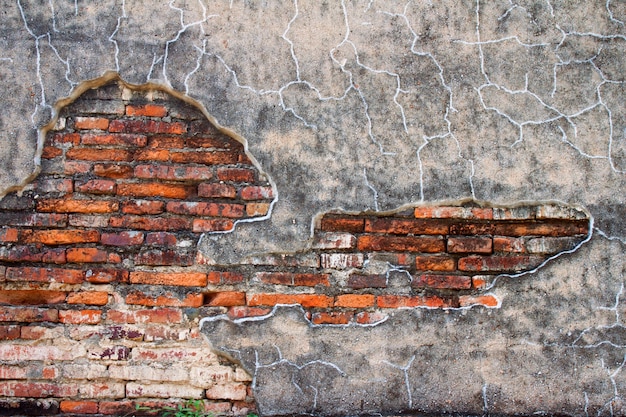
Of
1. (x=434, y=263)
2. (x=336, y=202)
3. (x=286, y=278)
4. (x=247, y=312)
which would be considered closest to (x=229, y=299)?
(x=247, y=312)

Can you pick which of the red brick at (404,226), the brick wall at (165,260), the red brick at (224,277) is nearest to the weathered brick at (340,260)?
the brick wall at (165,260)

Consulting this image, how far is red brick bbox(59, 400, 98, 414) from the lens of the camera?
2205 mm

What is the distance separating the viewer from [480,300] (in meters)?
2.24

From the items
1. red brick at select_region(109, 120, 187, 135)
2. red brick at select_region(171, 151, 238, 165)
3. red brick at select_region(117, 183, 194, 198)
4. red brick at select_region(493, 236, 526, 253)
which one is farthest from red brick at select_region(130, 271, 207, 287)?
red brick at select_region(493, 236, 526, 253)

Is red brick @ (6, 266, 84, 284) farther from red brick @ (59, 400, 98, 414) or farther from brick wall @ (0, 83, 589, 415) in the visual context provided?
red brick @ (59, 400, 98, 414)

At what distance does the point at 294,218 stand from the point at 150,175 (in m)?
0.62

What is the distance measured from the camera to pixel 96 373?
2.21m

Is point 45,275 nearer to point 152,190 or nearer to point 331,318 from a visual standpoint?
point 152,190

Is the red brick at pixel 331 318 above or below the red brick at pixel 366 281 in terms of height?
below

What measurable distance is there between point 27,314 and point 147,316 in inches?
18.7

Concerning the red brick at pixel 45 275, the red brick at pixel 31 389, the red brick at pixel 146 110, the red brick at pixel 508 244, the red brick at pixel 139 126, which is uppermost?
the red brick at pixel 146 110

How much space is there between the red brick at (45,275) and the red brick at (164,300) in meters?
0.23

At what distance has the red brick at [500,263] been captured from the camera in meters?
2.25

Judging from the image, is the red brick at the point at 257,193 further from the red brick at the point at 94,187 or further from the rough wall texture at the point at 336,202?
the red brick at the point at 94,187
